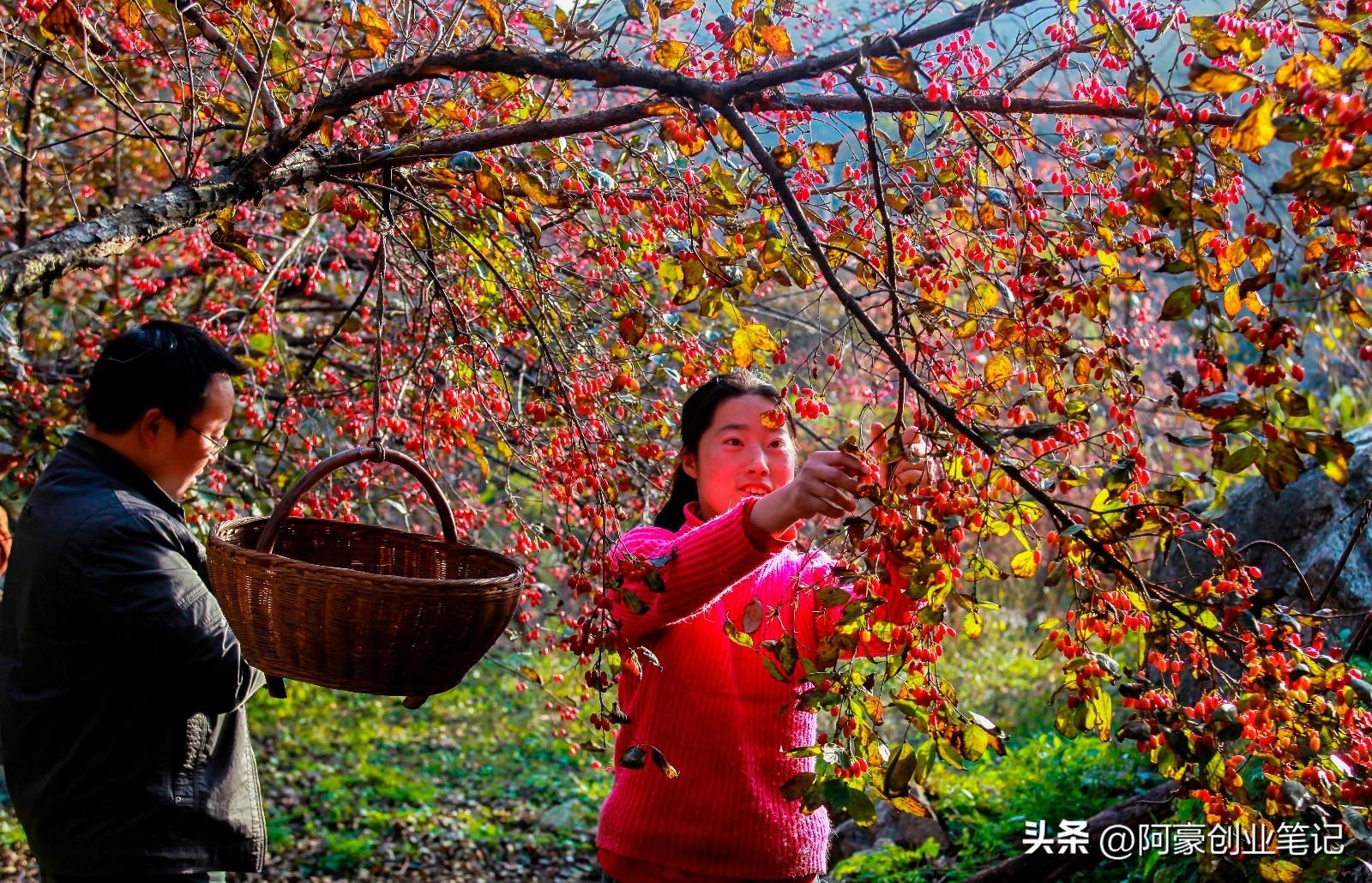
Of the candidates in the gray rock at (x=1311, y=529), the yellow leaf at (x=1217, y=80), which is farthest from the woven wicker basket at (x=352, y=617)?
the gray rock at (x=1311, y=529)

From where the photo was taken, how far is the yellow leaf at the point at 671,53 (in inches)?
65.5

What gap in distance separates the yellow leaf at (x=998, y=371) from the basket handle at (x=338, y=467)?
87 centimetres

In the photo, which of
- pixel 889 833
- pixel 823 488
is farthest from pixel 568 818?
pixel 823 488

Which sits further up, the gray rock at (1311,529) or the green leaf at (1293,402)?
→ the gray rock at (1311,529)

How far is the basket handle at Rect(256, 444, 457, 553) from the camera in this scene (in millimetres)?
1646

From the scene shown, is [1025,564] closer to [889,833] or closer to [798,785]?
[798,785]

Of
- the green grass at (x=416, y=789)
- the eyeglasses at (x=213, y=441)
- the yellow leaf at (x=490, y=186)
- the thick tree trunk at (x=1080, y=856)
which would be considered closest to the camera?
the yellow leaf at (x=490, y=186)

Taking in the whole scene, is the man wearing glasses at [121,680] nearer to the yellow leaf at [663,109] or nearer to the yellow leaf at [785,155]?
the yellow leaf at [663,109]

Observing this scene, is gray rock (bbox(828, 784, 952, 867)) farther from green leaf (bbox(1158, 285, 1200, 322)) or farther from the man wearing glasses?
green leaf (bbox(1158, 285, 1200, 322))

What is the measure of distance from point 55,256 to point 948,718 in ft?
5.10

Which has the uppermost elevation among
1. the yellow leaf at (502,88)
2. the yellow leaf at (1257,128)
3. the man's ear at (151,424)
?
the yellow leaf at (502,88)

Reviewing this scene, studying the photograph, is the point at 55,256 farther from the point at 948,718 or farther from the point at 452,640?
the point at 948,718

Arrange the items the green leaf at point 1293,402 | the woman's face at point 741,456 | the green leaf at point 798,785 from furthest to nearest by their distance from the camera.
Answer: the woman's face at point 741,456 → the green leaf at point 798,785 → the green leaf at point 1293,402

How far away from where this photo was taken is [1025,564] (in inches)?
54.2
